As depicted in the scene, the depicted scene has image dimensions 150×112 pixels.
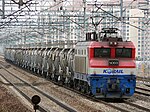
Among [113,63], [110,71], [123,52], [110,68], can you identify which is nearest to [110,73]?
[110,71]

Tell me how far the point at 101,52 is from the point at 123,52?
44.5 inches

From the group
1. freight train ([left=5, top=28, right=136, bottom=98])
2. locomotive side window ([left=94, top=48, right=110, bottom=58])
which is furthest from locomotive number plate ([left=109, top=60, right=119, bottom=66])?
locomotive side window ([left=94, top=48, right=110, bottom=58])

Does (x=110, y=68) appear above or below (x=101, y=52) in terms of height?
below

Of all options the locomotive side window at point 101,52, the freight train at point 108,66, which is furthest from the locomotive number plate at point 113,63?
the locomotive side window at point 101,52

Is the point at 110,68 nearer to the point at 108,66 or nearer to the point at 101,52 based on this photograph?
the point at 108,66

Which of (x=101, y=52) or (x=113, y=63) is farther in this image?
(x=101, y=52)

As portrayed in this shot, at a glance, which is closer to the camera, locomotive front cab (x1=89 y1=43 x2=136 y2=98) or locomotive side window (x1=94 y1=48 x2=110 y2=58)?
locomotive front cab (x1=89 y1=43 x2=136 y2=98)

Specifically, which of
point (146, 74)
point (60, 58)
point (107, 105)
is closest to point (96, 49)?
point (107, 105)

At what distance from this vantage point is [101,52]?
19016 millimetres

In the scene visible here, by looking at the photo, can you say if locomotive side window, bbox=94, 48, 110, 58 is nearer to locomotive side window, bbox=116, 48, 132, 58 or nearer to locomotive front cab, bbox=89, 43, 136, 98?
locomotive front cab, bbox=89, 43, 136, 98

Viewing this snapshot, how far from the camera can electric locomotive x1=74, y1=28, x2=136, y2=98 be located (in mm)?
18734

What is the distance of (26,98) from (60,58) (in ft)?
29.3

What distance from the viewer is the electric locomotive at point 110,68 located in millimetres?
18734

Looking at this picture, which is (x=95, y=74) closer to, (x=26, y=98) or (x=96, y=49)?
(x=96, y=49)
